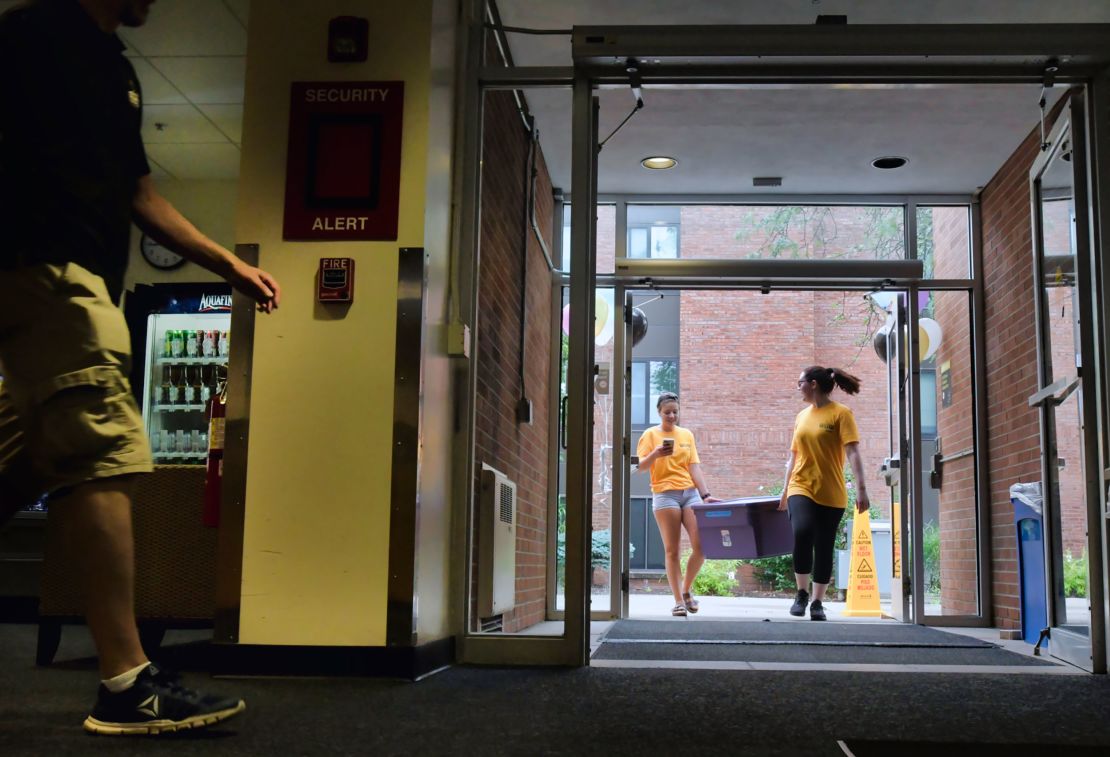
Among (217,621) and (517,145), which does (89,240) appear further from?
(517,145)

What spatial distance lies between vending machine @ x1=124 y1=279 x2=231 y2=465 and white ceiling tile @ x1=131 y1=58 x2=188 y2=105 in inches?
41.6

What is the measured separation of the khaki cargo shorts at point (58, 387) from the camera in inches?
72.3

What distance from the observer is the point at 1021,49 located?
3.53 meters

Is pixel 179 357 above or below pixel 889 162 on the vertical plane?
below

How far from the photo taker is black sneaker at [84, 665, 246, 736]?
1943 mm

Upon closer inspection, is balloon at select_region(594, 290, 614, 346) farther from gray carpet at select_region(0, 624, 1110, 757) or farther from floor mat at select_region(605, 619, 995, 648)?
gray carpet at select_region(0, 624, 1110, 757)

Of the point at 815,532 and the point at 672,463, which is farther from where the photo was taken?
the point at 672,463

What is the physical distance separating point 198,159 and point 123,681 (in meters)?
5.44

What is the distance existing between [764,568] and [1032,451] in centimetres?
780

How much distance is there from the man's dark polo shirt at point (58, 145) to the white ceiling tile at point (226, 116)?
4006mm

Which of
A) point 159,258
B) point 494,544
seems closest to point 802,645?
point 494,544

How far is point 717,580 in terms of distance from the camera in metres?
12.9

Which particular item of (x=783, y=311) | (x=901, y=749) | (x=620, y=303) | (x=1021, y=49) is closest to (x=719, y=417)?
(x=783, y=311)

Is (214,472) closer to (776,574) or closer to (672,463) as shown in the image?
(672,463)
